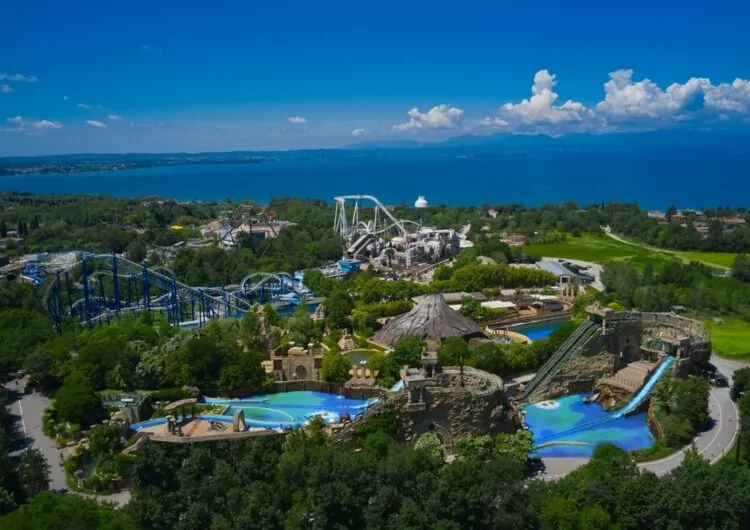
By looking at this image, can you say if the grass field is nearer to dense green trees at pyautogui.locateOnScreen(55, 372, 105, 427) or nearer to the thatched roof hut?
the thatched roof hut

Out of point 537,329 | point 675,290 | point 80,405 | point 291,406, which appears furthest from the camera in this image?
point 675,290

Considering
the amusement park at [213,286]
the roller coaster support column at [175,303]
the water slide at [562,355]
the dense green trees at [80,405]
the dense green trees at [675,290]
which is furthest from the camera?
the dense green trees at [675,290]

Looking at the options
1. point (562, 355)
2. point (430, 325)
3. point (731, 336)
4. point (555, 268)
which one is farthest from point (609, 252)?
A: point (562, 355)

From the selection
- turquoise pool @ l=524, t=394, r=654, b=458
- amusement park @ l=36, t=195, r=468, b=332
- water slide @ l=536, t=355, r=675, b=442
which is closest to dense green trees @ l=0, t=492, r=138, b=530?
turquoise pool @ l=524, t=394, r=654, b=458

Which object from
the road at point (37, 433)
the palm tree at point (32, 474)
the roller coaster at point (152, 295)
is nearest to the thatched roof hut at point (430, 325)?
the roller coaster at point (152, 295)

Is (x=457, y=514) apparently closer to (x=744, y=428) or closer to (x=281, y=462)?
(x=281, y=462)

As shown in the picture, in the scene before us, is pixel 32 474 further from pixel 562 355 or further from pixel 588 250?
pixel 588 250

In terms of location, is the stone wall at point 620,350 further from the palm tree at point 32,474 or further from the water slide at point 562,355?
the palm tree at point 32,474
